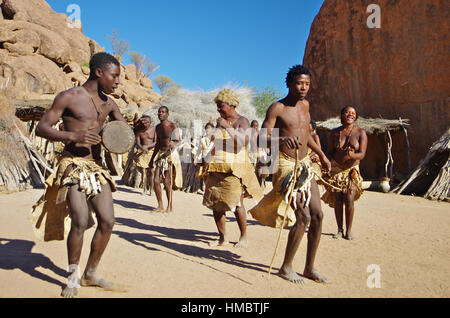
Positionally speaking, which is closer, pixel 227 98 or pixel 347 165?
pixel 227 98

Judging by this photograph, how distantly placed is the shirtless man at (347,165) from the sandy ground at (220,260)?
0.37 meters

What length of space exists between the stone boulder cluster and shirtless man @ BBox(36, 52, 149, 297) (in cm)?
1649

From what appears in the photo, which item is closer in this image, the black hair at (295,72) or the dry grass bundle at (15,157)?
the black hair at (295,72)

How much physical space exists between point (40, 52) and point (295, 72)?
27703 millimetres

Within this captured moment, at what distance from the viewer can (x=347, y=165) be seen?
16.0 feet

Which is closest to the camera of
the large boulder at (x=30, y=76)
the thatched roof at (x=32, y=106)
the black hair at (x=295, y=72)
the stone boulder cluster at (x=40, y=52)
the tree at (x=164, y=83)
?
Result: the black hair at (x=295, y=72)

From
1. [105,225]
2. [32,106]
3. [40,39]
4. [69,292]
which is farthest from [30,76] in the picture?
[69,292]

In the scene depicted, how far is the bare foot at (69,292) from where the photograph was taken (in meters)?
2.53

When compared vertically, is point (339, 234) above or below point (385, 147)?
below

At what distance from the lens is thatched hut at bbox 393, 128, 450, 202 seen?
8312mm

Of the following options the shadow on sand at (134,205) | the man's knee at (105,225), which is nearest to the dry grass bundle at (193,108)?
the shadow on sand at (134,205)

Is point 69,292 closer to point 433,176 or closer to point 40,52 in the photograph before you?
point 433,176

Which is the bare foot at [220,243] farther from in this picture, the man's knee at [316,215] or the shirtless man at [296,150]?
the man's knee at [316,215]
